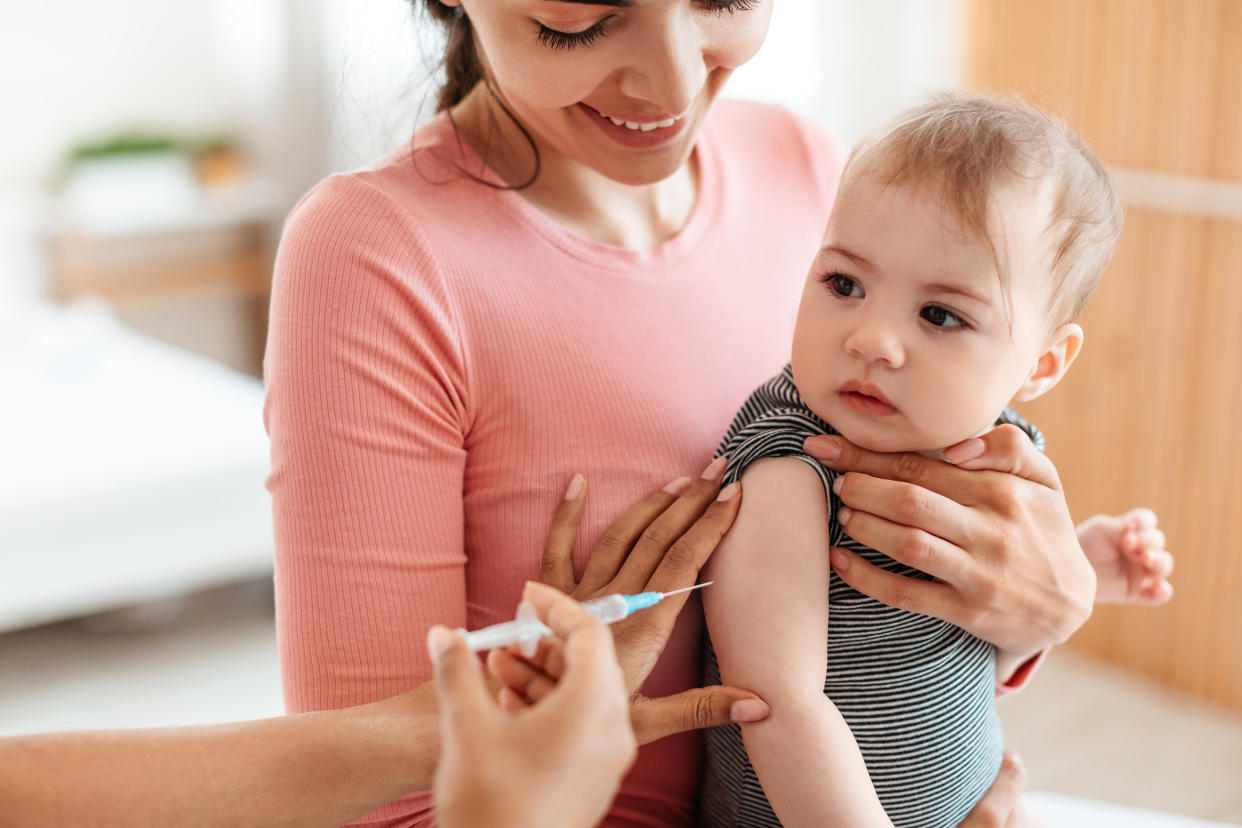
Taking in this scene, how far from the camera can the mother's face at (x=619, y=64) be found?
1.05m

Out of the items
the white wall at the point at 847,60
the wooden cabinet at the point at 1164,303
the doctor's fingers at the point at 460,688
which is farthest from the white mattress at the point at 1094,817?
the white wall at the point at 847,60

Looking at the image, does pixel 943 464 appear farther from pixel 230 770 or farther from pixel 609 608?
pixel 230 770

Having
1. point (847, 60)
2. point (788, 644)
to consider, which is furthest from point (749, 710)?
point (847, 60)

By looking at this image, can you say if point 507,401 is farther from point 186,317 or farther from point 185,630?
point 186,317

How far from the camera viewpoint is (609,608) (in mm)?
978

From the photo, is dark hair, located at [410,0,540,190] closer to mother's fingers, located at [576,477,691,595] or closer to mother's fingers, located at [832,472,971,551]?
mother's fingers, located at [576,477,691,595]

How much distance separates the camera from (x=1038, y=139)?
1.08 meters

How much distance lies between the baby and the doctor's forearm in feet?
0.96

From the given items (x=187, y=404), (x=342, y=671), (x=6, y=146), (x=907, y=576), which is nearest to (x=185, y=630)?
(x=187, y=404)

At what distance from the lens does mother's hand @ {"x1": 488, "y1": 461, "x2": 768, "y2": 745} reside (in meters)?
1.03

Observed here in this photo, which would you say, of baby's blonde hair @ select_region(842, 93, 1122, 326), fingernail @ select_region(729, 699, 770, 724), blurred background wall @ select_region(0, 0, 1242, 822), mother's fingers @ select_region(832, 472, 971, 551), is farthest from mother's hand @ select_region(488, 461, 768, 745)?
blurred background wall @ select_region(0, 0, 1242, 822)

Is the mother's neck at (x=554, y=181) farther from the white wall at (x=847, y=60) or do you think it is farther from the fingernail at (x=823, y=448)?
the white wall at (x=847, y=60)

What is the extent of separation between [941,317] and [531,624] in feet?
1.51

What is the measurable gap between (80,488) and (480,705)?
2.26 meters
